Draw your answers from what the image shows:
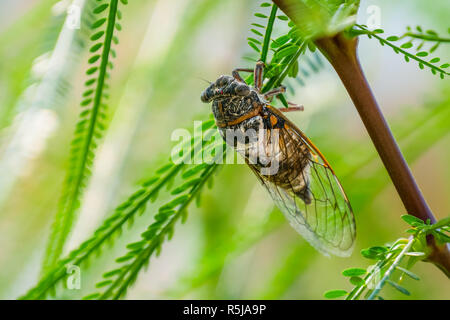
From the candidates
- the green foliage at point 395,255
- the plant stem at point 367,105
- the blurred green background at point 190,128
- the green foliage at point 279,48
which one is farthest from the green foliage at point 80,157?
the green foliage at point 395,255

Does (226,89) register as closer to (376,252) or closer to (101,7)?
(101,7)

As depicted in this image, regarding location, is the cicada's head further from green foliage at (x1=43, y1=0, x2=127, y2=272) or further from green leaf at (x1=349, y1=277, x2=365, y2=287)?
green leaf at (x1=349, y1=277, x2=365, y2=287)

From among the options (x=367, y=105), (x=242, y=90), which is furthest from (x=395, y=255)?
(x=242, y=90)

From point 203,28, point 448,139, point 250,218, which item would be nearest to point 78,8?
point 250,218

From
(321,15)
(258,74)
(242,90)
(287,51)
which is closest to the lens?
(321,15)

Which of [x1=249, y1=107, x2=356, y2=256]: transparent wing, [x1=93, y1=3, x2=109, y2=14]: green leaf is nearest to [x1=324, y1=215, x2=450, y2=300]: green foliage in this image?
[x1=249, y1=107, x2=356, y2=256]: transparent wing

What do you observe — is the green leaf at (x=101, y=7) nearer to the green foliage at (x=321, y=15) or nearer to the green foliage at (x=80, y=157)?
the green foliage at (x=80, y=157)
